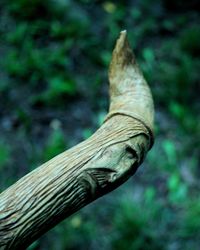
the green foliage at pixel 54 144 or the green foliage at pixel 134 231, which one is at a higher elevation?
the green foliage at pixel 54 144

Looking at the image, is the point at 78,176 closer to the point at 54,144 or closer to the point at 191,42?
the point at 54,144

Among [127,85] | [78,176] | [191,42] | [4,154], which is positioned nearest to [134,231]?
[4,154]

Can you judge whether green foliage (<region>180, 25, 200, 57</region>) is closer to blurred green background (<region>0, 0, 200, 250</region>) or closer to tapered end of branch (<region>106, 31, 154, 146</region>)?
blurred green background (<region>0, 0, 200, 250</region>)

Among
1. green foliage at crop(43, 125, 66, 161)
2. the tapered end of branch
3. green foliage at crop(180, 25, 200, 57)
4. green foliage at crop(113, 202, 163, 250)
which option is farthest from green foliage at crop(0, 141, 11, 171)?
the tapered end of branch

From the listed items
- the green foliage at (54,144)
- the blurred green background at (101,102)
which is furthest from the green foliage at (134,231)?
the green foliage at (54,144)

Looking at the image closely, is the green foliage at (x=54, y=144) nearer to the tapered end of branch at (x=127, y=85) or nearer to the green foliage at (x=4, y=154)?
the green foliage at (x=4, y=154)

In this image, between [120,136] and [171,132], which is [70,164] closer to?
[120,136]
